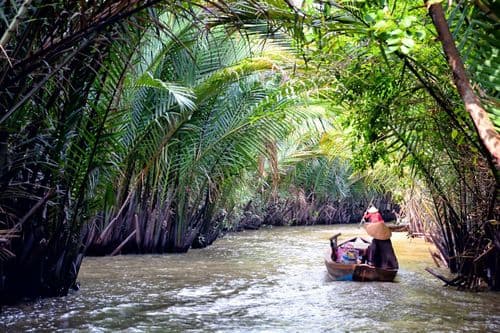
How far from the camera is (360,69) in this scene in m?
6.50

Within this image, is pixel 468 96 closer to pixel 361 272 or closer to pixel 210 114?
pixel 361 272

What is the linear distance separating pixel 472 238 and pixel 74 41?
6.39m

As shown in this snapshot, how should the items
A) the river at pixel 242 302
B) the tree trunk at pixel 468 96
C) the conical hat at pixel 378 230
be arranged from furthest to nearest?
the conical hat at pixel 378 230, the river at pixel 242 302, the tree trunk at pixel 468 96

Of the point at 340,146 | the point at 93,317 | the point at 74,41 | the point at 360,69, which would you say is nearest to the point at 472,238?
the point at 360,69

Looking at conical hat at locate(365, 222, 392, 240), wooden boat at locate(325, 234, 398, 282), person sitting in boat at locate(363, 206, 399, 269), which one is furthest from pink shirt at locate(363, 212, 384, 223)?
wooden boat at locate(325, 234, 398, 282)

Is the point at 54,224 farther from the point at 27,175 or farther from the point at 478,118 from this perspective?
the point at 478,118

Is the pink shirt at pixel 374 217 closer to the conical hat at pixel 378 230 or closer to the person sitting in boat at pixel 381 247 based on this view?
the person sitting in boat at pixel 381 247

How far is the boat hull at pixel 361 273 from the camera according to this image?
9.80 m

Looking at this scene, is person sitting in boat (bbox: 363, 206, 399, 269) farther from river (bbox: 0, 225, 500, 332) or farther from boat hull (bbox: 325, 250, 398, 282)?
river (bbox: 0, 225, 500, 332)

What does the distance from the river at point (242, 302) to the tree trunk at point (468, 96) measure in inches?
168

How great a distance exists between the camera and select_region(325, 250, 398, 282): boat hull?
9797 mm

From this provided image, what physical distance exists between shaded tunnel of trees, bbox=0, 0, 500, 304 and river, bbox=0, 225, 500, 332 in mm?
580

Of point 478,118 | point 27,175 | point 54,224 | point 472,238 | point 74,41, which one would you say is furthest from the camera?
point 472,238

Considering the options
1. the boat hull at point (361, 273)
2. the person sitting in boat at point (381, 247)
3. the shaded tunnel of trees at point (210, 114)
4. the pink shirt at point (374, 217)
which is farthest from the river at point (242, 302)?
the pink shirt at point (374, 217)
